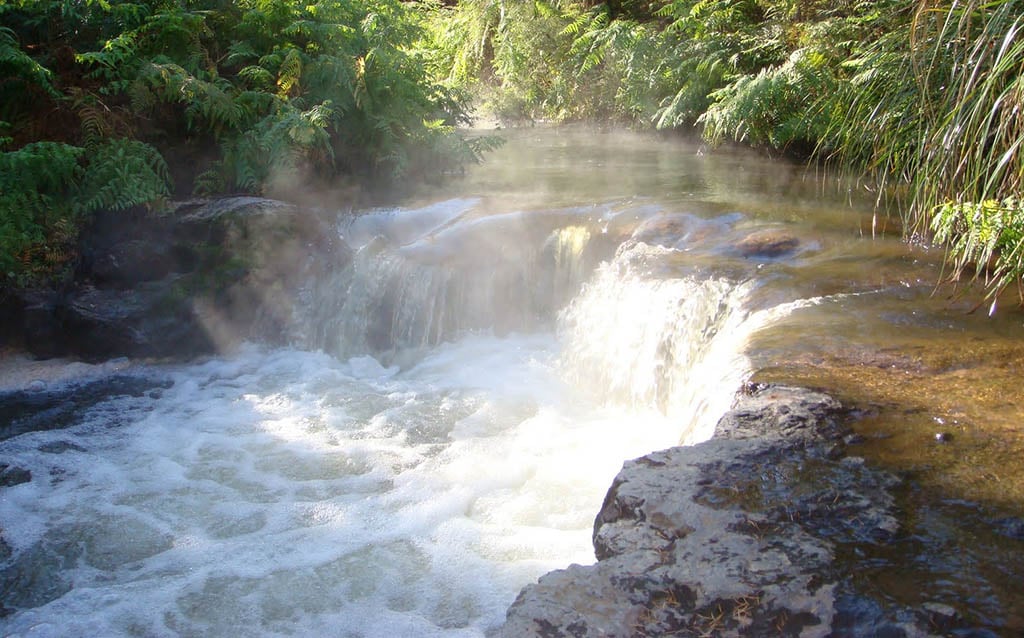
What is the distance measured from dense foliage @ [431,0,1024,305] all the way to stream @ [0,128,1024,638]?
671mm

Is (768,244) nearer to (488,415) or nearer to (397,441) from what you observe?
(488,415)

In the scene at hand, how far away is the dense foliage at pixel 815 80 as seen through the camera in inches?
171

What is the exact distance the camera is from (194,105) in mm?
8492

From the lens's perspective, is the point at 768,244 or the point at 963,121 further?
the point at 768,244

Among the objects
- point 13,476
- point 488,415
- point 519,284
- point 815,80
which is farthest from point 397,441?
point 815,80

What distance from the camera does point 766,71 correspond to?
437 inches

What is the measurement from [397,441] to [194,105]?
180 inches

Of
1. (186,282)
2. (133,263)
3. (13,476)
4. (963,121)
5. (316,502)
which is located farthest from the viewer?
(186,282)

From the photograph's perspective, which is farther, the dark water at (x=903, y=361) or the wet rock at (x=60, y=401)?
the wet rock at (x=60, y=401)

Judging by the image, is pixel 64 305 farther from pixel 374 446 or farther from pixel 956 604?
pixel 956 604

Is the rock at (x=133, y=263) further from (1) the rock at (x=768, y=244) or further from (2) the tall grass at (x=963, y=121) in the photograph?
(2) the tall grass at (x=963, y=121)

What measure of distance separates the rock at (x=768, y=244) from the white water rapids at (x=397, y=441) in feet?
1.76

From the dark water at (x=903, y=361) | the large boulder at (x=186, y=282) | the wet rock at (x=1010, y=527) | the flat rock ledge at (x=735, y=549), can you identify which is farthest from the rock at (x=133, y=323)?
the wet rock at (x=1010, y=527)

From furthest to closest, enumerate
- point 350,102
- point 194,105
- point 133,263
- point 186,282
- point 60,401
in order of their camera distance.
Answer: point 350,102 < point 194,105 < point 186,282 < point 133,263 < point 60,401
